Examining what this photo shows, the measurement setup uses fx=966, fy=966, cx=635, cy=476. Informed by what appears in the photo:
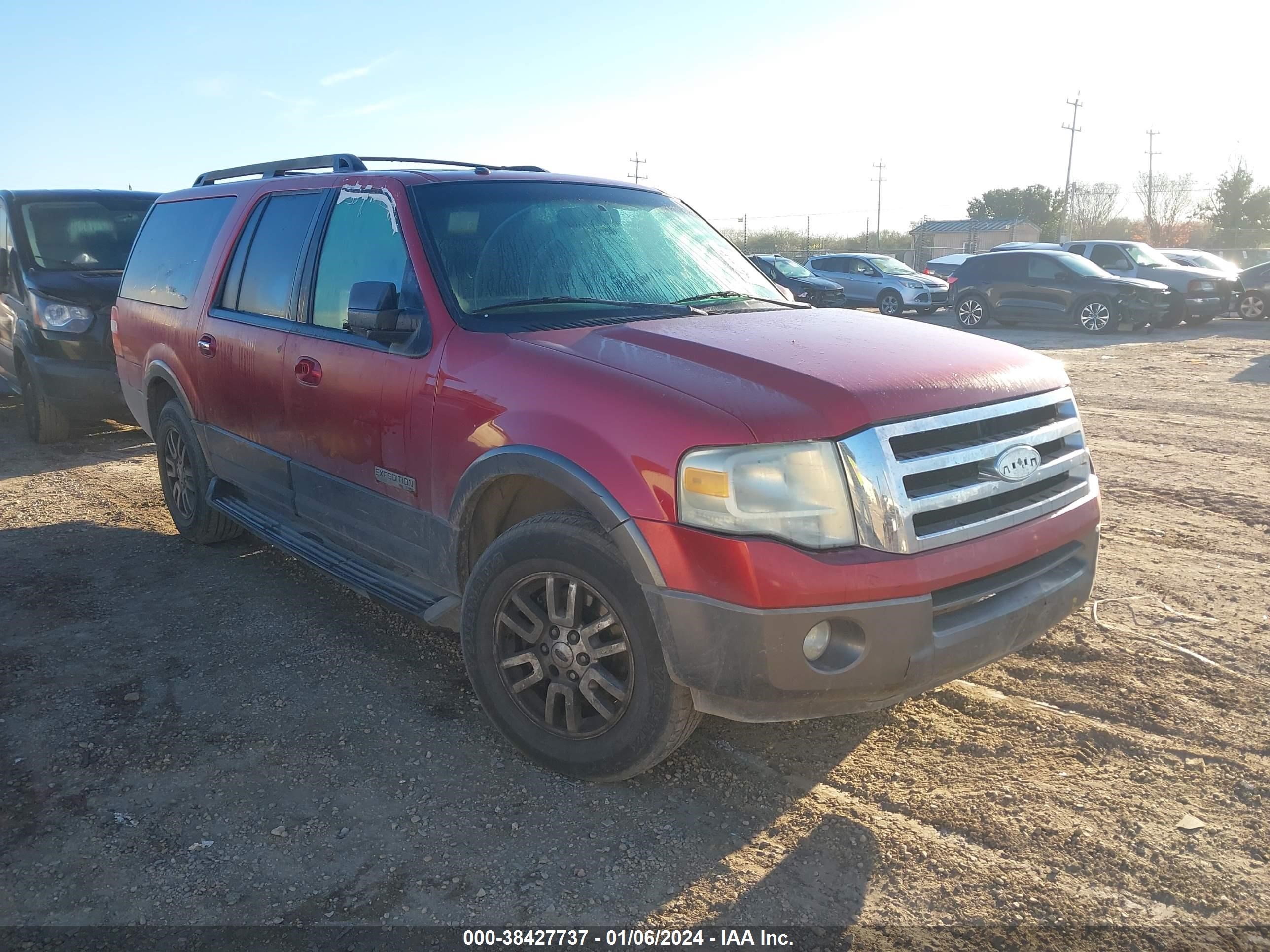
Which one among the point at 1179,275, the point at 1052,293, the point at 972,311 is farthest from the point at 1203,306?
the point at 972,311

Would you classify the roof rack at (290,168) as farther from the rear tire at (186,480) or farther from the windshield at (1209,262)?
the windshield at (1209,262)

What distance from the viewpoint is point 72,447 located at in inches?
338

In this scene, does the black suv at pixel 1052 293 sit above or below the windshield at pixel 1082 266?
below

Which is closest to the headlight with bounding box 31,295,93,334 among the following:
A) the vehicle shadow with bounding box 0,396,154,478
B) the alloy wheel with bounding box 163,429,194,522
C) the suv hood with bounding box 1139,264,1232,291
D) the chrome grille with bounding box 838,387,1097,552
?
the vehicle shadow with bounding box 0,396,154,478

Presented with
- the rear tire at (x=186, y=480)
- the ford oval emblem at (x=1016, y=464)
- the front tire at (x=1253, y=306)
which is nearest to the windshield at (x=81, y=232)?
the rear tire at (x=186, y=480)

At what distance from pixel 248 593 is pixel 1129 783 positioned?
4039 millimetres

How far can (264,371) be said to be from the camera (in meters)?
4.45

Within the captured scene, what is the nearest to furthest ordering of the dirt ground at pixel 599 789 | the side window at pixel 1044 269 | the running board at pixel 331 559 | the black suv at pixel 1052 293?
the dirt ground at pixel 599 789 → the running board at pixel 331 559 → the black suv at pixel 1052 293 → the side window at pixel 1044 269

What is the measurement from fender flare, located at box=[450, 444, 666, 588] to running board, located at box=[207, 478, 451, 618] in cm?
34

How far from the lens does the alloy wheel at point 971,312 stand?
1980 centimetres

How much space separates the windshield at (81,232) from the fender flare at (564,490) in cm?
690

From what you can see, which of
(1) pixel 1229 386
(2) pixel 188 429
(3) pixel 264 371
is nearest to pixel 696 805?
(3) pixel 264 371

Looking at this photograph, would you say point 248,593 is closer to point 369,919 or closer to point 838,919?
point 369,919

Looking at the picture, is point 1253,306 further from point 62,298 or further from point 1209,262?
point 62,298
